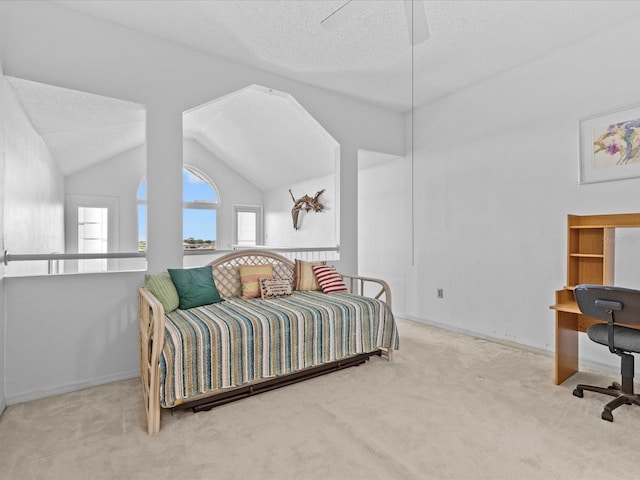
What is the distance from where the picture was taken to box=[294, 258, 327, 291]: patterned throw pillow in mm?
3537

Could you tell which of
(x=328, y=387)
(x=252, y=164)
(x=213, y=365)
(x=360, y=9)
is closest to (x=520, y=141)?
(x=360, y=9)

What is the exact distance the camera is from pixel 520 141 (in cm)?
350

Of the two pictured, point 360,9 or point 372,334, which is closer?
point 360,9

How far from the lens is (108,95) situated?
2756 mm

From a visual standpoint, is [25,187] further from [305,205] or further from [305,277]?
[305,205]

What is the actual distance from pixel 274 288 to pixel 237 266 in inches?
16.1

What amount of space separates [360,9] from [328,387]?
7.95 ft

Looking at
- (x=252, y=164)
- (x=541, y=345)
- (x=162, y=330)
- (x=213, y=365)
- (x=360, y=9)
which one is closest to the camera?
(x=162, y=330)

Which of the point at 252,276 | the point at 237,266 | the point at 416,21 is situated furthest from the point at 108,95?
the point at 416,21

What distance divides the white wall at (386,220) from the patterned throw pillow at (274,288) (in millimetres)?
2024

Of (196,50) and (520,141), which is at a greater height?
(196,50)

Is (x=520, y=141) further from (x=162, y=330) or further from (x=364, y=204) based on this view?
(x=162, y=330)

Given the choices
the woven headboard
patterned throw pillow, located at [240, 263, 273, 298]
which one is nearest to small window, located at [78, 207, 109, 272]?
the woven headboard

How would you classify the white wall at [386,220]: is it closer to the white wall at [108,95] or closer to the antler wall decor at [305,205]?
the antler wall decor at [305,205]
